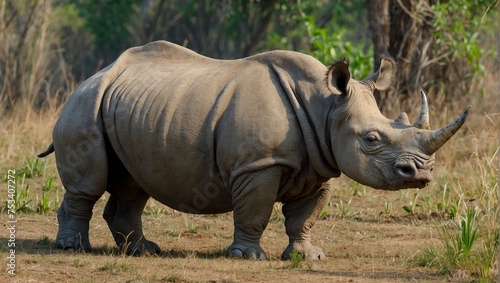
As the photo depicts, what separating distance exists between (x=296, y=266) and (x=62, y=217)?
6.22 feet

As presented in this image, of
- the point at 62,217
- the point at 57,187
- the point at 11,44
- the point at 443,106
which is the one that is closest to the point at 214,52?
the point at 11,44

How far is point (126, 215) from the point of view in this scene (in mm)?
8141

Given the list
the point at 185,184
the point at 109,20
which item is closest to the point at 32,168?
the point at 185,184

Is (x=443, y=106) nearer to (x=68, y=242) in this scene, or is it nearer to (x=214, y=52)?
(x=68, y=242)

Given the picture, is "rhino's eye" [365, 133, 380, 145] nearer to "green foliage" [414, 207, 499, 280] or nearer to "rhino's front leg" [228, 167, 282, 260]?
"rhino's front leg" [228, 167, 282, 260]

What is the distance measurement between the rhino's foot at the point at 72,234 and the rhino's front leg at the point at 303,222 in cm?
145

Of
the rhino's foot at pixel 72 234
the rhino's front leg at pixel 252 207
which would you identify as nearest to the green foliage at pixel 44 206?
the rhino's foot at pixel 72 234

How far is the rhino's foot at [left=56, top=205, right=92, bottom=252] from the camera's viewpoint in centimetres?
782

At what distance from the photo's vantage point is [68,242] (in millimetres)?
7824

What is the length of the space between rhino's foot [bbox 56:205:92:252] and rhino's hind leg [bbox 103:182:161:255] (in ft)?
0.90

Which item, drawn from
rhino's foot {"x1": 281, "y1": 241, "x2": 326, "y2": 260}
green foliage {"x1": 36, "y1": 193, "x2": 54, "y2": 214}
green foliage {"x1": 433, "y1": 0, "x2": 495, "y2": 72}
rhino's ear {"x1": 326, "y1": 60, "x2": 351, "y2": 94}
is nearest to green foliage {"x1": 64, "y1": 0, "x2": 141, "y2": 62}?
green foliage {"x1": 433, "y1": 0, "x2": 495, "y2": 72}

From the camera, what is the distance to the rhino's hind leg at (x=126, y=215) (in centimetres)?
809

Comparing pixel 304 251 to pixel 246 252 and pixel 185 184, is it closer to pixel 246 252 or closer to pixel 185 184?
pixel 246 252

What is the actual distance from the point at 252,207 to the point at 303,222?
490 millimetres
